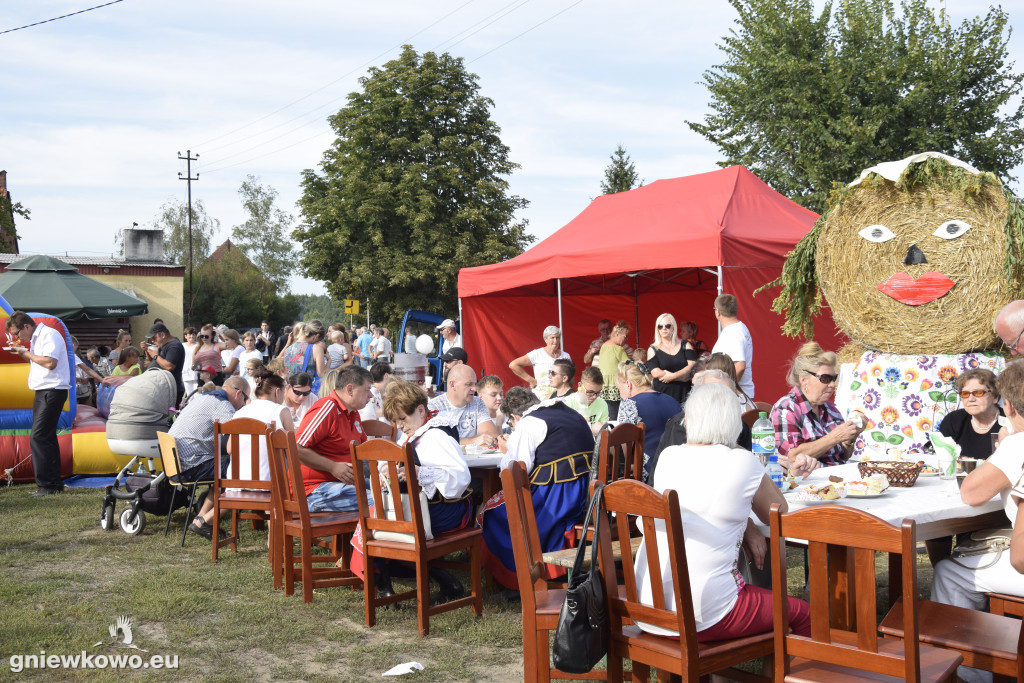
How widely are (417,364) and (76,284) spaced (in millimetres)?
7349

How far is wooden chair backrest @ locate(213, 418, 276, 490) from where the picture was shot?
222 inches

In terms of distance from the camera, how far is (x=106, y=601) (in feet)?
16.5

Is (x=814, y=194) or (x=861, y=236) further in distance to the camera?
(x=814, y=194)

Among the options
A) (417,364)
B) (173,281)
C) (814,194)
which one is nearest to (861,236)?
(417,364)

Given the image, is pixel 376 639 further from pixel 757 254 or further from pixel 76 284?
pixel 76 284

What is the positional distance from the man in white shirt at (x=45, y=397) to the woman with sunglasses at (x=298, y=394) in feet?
10.1

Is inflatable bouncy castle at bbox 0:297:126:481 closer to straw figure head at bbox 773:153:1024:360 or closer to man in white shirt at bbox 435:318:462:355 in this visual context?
man in white shirt at bbox 435:318:462:355

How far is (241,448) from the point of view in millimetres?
6102

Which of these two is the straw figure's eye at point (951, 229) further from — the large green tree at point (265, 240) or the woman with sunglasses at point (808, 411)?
the large green tree at point (265, 240)

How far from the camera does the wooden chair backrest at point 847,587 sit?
2.27 meters

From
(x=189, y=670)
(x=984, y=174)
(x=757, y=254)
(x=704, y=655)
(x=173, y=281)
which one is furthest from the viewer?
(x=173, y=281)

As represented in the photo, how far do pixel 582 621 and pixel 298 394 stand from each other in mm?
4070

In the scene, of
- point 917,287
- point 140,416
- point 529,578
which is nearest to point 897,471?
point 529,578

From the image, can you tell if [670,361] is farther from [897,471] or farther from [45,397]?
[45,397]
